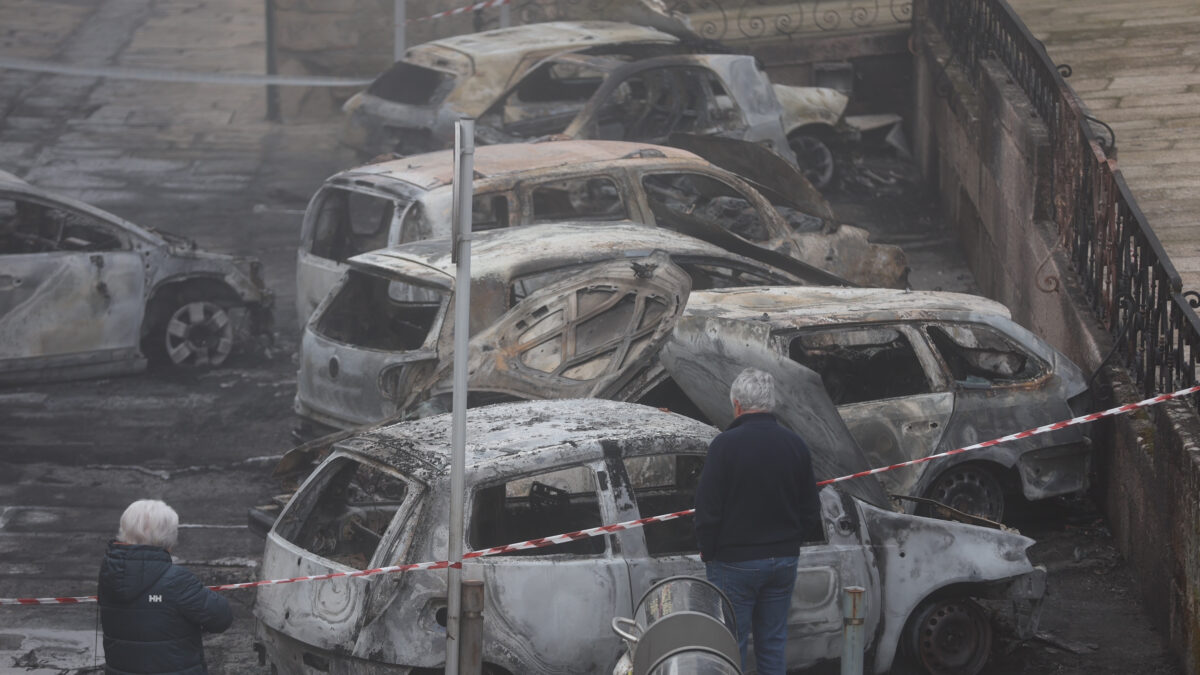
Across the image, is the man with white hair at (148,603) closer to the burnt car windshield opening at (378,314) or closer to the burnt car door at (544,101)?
the burnt car windshield opening at (378,314)

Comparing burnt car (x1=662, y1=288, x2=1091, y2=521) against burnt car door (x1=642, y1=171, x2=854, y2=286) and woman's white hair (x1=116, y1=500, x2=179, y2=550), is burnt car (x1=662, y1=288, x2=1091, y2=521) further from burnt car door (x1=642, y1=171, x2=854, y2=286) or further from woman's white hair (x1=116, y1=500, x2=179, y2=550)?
woman's white hair (x1=116, y1=500, x2=179, y2=550)

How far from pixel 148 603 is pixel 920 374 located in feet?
16.1

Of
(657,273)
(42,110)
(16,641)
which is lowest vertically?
(16,641)

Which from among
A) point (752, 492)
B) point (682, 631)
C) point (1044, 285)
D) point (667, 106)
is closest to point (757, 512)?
point (752, 492)

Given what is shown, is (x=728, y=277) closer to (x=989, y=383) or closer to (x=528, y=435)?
(x=989, y=383)

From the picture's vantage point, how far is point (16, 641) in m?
8.42

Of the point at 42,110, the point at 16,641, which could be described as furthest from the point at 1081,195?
the point at 42,110

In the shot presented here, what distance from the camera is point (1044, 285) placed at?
39.1 ft

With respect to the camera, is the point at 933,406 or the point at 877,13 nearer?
the point at 933,406

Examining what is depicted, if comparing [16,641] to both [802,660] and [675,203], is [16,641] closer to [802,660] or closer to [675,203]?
[802,660]

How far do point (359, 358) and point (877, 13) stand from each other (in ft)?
39.1

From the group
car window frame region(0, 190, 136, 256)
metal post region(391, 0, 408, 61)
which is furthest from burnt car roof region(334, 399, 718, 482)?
metal post region(391, 0, 408, 61)

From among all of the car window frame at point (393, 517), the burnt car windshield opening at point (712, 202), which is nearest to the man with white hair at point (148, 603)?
the car window frame at point (393, 517)

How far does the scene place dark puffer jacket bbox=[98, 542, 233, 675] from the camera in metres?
6.28
